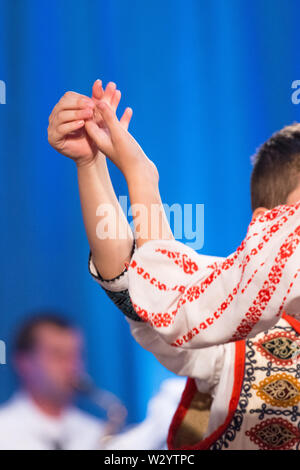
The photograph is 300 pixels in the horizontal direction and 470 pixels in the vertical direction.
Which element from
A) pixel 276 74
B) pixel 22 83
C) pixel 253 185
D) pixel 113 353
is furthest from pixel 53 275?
pixel 276 74

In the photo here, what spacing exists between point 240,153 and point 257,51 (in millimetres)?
Answer: 261

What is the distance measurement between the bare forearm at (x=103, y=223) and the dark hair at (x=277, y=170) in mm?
247

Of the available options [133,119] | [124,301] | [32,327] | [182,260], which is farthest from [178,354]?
[133,119]

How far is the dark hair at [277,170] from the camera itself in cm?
79

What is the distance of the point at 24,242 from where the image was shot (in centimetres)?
132

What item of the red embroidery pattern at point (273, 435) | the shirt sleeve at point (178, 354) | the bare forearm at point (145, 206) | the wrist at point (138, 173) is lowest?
the red embroidery pattern at point (273, 435)

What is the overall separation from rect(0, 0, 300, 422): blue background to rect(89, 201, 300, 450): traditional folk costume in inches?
27.7

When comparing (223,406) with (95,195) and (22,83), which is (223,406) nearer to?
(95,195)

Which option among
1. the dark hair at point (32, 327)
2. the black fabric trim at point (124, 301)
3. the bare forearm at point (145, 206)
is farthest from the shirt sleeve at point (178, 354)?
the dark hair at point (32, 327)

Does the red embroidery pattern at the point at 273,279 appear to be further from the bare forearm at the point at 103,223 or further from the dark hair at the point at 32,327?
the dark hair at the point at 32,327

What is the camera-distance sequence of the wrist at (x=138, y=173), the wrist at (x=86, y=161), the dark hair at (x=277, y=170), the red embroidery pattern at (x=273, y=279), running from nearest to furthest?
the red embroidery pattern at (x=273, y=279), the wrist at (x=138, y=173), the wrist at (x=86, y=161), the dark hair at (x=277, y=170)

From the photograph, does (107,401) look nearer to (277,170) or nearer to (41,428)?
(41,428)

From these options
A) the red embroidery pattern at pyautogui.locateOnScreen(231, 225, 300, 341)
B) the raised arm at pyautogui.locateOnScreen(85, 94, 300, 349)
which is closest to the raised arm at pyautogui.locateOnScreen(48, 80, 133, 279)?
the raised arm at pyautogui.locateOnScreen(85, 94, 300, 349)

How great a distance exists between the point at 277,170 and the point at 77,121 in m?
0.32
